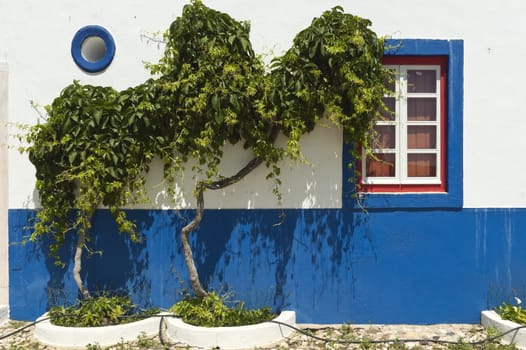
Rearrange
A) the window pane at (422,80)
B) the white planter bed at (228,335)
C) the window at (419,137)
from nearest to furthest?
1. the white planter bed at (228,335)
2. the window at (419,137)
3. the window pane at (422,80)

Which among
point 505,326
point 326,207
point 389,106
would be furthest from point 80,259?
point 505,326

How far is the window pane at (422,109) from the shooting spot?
448 centimetres

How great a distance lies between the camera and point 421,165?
450 cm

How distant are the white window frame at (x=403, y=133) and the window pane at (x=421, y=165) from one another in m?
0.04

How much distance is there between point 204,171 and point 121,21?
5.63 feet

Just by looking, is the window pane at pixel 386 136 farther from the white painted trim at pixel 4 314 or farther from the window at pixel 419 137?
the white painted trim at pixel 4 314

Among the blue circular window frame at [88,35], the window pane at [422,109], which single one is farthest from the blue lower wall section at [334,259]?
the blue circular window frame at [88,35]

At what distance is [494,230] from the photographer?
4.40 metres

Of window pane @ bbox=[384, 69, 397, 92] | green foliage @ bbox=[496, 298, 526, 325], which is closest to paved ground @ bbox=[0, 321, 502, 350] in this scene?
green foliage @ bbox=[496, 298, 526, 325]

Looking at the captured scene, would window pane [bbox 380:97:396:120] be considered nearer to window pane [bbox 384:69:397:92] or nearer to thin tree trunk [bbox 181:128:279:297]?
window pane [bbox 384:69:397:92]

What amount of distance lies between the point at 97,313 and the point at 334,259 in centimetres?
232

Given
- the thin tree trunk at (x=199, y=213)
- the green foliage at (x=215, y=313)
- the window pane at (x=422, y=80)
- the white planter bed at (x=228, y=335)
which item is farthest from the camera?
the window pane at (x=422, y=80)

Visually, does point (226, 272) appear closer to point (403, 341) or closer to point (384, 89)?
point (403, 341)

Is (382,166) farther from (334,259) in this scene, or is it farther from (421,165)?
(334,259)
